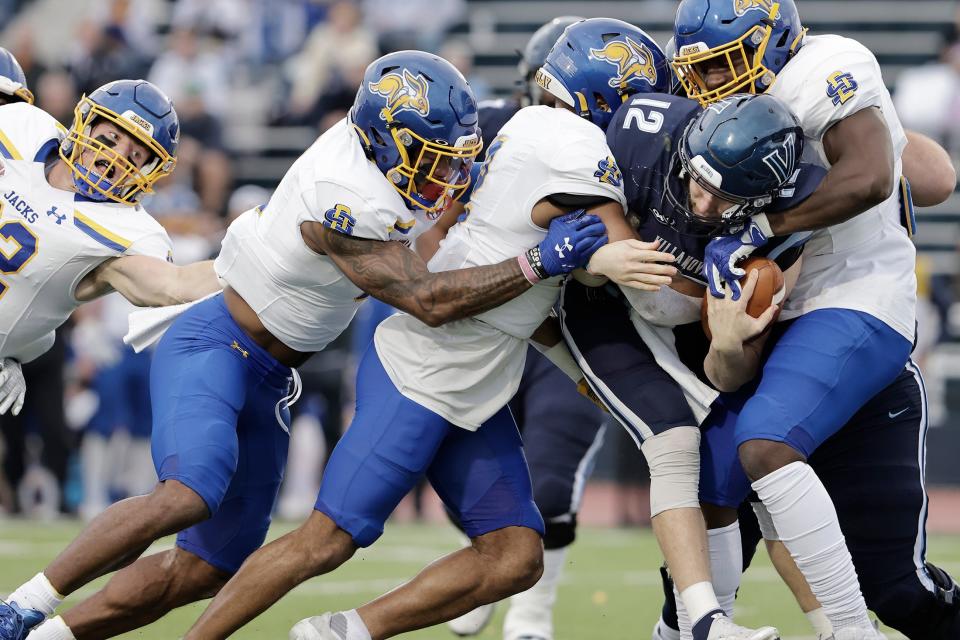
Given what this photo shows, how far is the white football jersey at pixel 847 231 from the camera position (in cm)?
371

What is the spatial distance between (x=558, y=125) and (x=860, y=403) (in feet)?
3.70

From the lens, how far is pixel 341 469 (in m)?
3.83

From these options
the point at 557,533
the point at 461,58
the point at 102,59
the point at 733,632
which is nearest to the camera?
the point at 733,632

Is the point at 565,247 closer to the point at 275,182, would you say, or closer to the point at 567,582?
the point at 567,582

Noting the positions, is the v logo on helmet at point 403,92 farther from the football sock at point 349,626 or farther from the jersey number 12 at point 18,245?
the football sock at point 349,626

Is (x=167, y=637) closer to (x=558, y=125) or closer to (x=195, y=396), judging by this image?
(x=195, y=396)

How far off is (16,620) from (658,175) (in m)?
2.15

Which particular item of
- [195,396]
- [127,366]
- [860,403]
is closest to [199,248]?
[127,366]

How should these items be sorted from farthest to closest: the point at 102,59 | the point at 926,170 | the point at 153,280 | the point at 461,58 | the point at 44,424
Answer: the point at 102,59 < the point at 461,58 < the point at 44,424 < the point at 926,170 < the point at 153,280

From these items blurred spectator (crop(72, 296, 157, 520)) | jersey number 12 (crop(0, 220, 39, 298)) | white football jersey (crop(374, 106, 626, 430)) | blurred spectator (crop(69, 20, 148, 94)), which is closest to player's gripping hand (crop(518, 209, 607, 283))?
white football jersey (crop(374, 106, 626, 430))

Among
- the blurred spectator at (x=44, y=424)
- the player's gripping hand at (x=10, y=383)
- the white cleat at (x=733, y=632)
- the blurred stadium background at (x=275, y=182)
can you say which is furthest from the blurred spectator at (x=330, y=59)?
the white cleat at (x=733, y=632)

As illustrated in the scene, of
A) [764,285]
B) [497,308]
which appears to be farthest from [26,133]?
[764,285]

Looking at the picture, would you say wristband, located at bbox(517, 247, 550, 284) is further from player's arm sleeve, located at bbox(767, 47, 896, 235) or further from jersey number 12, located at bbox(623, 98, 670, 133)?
player's arm sleeve, located at bbox(767, 47, 896, 235)

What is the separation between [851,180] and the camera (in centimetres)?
357
